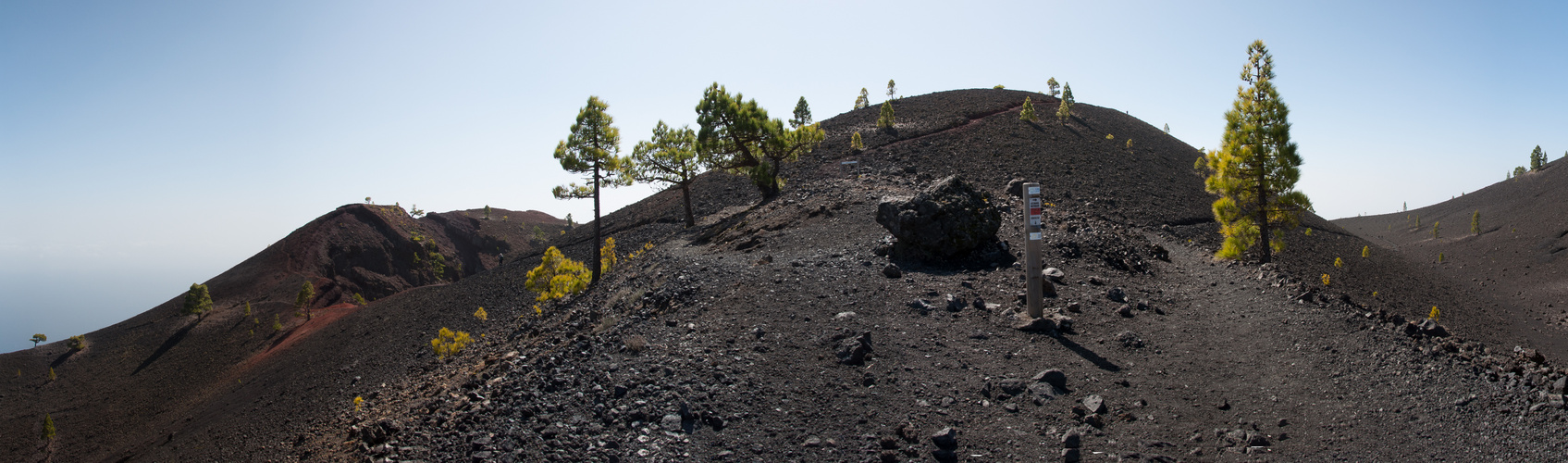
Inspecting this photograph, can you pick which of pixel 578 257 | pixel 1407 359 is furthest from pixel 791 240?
pixel 578 257

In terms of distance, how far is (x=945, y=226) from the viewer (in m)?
14.1

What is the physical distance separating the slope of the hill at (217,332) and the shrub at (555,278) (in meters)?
16.8

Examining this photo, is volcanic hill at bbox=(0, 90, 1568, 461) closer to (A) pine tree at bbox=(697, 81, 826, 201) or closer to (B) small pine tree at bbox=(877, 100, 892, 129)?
(A) pine tree at bbox=(697, 81, 826, 201)

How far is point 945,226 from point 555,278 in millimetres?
13492

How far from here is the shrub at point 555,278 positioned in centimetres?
2156

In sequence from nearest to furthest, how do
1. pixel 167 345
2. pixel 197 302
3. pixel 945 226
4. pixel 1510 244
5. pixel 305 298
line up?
pixel 945 226, pixel 1510 244, pixel 167 345, pixel 305 298, pixel 197 302

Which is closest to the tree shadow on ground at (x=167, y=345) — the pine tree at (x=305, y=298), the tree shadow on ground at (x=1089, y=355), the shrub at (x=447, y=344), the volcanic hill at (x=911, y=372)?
the pine tree at (x=305, y=298)

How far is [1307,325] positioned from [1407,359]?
1.95 m

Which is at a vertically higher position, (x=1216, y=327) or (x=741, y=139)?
(x=741, y=139)

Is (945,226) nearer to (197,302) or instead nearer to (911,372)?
(911,372)

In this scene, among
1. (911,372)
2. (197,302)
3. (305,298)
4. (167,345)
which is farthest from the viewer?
(197,302)

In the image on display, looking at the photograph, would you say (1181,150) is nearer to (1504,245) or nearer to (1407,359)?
(1504,245)

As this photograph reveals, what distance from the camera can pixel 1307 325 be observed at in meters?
10.9

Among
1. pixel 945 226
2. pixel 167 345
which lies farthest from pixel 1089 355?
pixel 167 345
